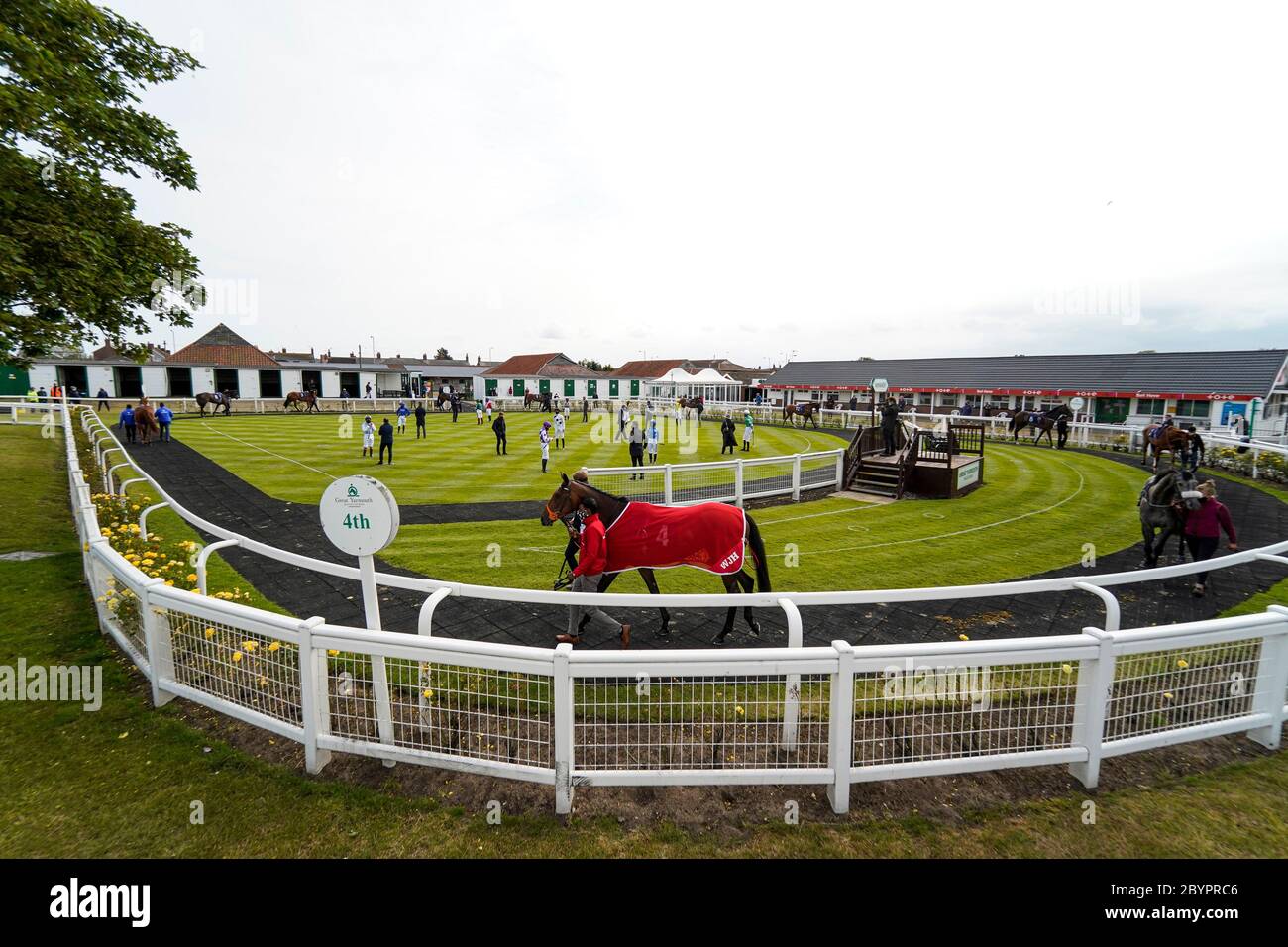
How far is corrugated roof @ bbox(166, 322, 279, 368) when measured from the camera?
47.7 meters

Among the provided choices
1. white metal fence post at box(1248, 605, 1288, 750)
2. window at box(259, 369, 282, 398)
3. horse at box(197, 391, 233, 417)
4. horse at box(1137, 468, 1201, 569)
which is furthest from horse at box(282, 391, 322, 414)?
white metal fence post at box(1248, 605, 1288, 750)

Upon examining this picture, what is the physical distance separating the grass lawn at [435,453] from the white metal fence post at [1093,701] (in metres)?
11.7

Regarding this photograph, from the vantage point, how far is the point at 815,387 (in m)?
55.6

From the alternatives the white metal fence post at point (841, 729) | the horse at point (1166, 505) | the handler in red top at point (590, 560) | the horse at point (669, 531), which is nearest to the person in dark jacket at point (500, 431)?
the horse at point (669, 531)

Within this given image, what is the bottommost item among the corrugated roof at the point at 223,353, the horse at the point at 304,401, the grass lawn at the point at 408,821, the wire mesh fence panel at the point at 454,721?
the grass lawn at the point at 408,821

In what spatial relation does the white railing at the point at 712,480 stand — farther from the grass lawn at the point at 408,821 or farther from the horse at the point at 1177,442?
the horse at the point at 1177,442

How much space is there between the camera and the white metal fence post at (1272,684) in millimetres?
4125

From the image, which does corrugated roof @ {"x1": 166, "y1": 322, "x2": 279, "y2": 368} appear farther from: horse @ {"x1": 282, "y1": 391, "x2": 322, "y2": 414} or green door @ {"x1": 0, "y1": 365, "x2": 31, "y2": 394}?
horse @ {"x1": 282, "y1": 391, "x2": 322, "y2": 414}

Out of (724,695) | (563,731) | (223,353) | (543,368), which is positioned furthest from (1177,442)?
(223,353)

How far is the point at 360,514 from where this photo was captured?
4.13 meters

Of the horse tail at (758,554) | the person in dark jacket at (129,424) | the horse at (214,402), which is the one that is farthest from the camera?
the horse at (214,402)

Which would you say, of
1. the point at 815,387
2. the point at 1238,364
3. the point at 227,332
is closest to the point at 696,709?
the point at 1238,364

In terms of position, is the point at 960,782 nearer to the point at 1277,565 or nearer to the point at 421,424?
the point at 1277,565
